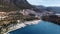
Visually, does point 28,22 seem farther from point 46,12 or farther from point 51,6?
point 51,6

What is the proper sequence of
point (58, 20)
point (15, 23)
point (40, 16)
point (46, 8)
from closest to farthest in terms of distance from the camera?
point (15, 23) < point (58, 20) < point (40, 16) < point (46, 8)

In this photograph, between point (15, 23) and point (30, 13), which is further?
point (30, 13)

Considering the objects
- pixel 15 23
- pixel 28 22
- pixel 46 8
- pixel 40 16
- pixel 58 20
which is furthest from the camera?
pixel 46 8

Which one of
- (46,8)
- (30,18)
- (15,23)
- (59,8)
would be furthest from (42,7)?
(15,23)

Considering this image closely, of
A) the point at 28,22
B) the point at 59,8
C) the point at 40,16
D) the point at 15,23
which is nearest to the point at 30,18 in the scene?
the point at 28,22

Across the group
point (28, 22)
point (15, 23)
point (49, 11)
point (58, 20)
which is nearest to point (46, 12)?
point (49, 11)

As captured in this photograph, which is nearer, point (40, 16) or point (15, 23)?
point (15, 23)

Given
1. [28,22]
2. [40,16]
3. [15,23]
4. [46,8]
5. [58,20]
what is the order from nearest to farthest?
[15,23] → [28,22] → [58,20] → [40,16] → [46,8]

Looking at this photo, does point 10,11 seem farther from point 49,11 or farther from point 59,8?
point 59,8

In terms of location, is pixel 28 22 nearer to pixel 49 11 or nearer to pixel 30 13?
pixel 30 13
